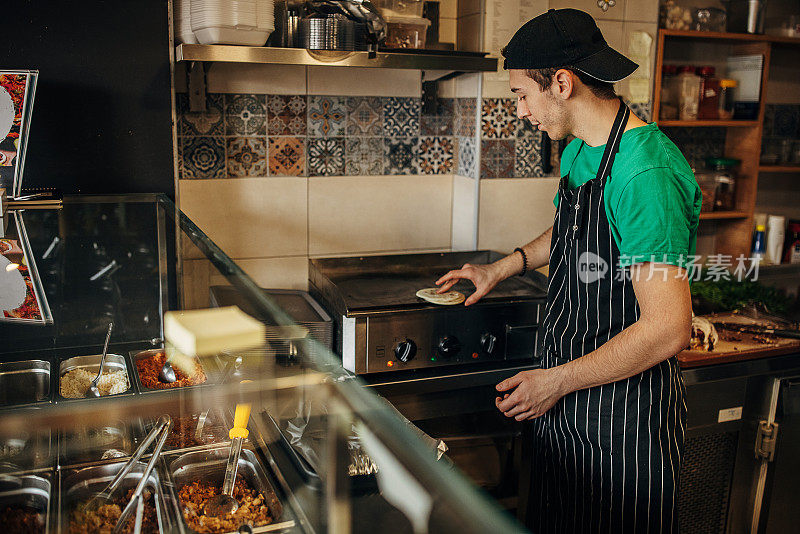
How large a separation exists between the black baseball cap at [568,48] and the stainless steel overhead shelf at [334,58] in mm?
644

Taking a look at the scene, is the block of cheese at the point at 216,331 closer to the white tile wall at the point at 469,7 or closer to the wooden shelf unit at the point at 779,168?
the white tile wall at the point at 469,7

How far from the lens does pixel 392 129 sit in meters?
2.73

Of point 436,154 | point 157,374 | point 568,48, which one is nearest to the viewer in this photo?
point 157,374

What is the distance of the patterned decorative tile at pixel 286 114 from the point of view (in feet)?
8.41

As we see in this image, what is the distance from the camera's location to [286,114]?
2.58 meters

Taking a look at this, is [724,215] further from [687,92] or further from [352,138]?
[352,138]

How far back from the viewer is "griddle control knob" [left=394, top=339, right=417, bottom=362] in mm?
2098

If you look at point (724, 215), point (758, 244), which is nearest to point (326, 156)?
point (724, 215)

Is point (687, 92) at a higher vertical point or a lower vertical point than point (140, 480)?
higher

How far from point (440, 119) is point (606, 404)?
1414 mm

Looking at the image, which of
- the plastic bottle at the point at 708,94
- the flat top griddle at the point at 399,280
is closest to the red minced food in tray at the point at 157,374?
the flat top griddle at the point at 399,280

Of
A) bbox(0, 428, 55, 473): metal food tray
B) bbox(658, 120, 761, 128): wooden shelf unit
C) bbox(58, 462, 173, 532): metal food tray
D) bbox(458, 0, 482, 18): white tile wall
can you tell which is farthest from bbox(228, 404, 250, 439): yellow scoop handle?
bbox(658, 120, 761, 128): wooden shelf unit

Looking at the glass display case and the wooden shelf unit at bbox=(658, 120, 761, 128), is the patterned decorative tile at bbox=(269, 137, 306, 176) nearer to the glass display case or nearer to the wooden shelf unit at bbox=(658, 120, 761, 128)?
the glass display case

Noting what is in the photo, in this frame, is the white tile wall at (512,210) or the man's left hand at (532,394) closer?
the man's left hand at (532,394)
